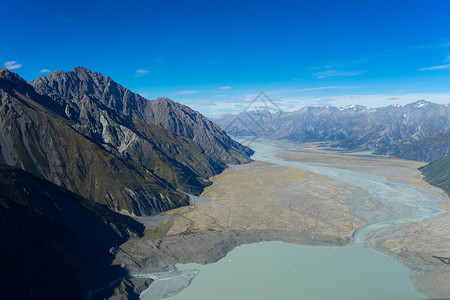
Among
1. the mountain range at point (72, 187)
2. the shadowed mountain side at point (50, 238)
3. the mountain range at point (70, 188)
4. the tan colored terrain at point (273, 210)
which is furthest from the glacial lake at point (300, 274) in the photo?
the mountain range at point (70, 188)

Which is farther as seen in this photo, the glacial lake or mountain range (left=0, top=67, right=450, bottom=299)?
the glacial lake

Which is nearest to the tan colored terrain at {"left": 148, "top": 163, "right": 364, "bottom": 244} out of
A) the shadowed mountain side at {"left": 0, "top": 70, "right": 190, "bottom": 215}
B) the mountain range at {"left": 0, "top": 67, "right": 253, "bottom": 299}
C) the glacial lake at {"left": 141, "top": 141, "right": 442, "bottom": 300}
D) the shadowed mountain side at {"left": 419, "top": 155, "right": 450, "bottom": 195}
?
the glacial lake at {"left": 141, "top": 141, "right": 442, "bottom": 300}

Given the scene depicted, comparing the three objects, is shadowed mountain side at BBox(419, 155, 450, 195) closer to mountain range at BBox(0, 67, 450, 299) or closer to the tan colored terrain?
mountain range at BBox(0, 67, 450, 299)

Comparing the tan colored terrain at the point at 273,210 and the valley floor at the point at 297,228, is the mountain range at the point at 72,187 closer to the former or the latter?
the valley floor at the point at 297,228

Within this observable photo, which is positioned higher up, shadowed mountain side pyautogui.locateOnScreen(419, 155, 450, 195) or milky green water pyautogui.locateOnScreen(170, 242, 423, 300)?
shadowed mountain side pyautogui.locateOnScreen(419, 155, 450, 195)

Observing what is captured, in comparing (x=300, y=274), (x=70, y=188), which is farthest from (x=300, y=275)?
(x=70, y=188)

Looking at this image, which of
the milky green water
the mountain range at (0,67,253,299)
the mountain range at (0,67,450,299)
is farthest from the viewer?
the milky green water

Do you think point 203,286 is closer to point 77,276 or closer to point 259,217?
point 77,276
